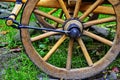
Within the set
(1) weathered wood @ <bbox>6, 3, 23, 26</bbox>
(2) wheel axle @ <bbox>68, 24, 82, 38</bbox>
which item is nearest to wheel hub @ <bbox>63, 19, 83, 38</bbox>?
(2) wheel axle @ <bbox>68, 24, 82, 38</bbox>

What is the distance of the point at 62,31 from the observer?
3438 mm

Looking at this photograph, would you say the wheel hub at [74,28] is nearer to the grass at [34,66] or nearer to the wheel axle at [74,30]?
the wheel axle at [74,30]

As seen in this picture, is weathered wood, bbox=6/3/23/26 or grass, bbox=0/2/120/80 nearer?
weathered wood, bbox=6/3/23/26

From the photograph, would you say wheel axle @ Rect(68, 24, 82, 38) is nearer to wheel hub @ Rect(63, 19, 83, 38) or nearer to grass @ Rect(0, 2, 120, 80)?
wheel hub @ Rect(63, 19, 83, 38)

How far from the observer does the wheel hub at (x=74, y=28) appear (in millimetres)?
3426

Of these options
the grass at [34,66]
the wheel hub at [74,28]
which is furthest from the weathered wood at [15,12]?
the grass at [34,66]

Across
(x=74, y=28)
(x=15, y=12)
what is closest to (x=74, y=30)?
(x=74, y=28)

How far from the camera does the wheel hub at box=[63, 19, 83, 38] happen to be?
11.2 feet

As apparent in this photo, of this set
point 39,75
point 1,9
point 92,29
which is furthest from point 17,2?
point 1,9

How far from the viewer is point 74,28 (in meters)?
3.43

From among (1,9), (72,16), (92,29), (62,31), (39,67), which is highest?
(1,9)

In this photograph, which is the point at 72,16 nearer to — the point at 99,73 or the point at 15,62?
the point at 99,73

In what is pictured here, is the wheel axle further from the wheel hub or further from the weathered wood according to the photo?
the weathered wood

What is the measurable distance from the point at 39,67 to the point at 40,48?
2.74 feet
